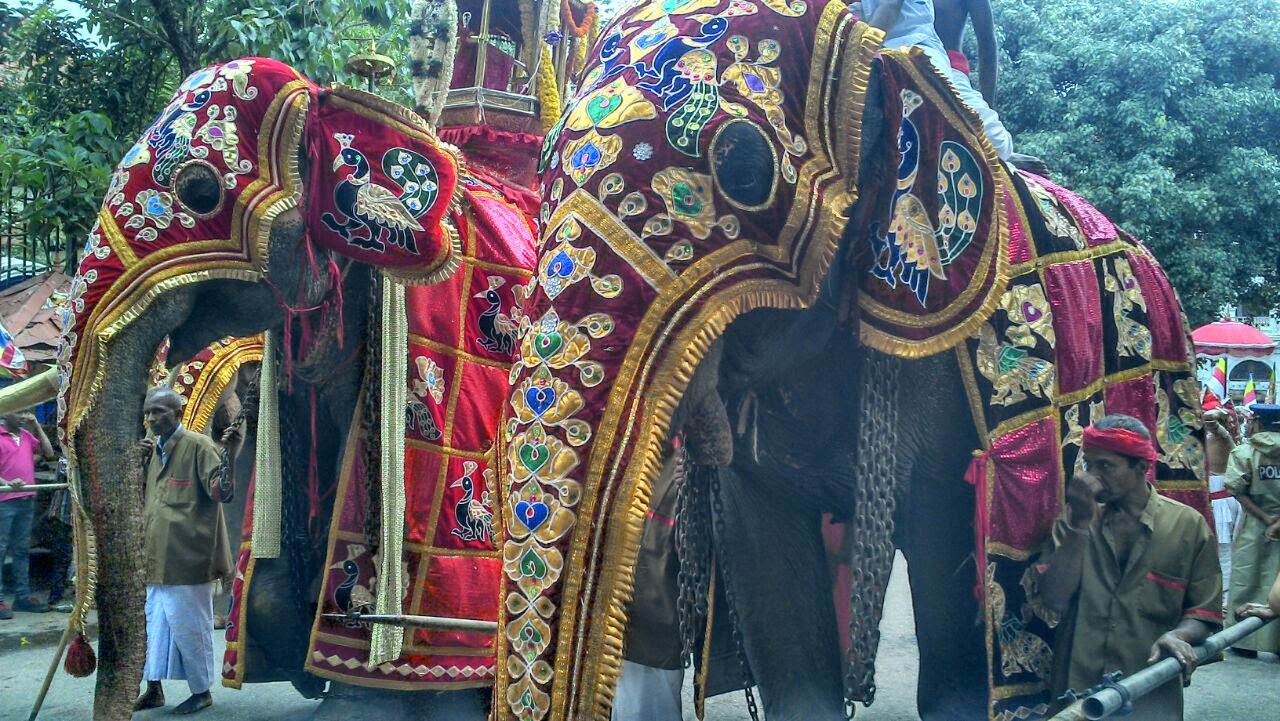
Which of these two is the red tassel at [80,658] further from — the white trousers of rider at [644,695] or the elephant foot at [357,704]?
the white trousers of rider at [644,695]

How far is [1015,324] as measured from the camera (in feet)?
11.2

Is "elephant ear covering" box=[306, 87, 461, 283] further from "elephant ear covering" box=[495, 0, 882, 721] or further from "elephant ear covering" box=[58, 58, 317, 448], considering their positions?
"elephant ear covering" box=[495, 0, 882, 721]

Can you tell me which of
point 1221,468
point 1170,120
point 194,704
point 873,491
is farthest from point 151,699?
point 1170,120

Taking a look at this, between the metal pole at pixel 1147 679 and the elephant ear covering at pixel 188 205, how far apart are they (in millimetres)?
2700

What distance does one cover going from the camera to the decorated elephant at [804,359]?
2369mm

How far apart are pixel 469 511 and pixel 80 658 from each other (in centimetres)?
136

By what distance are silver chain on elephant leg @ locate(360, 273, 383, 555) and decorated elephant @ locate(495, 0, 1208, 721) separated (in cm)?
125

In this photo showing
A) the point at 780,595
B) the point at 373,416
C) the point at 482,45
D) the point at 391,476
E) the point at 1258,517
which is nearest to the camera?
the point at 780,595

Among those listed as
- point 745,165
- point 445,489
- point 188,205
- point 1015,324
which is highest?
point 188,205

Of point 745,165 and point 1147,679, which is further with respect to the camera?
point 1147,679

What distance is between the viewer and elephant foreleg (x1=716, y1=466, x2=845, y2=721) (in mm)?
3629

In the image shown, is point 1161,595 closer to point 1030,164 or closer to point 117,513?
point 1030,164

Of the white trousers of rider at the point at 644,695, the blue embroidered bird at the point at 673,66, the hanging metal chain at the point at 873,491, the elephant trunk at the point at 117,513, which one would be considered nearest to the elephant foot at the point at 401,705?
the white trousers of rider at the point at 644,695

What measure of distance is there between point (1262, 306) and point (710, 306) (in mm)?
17636
